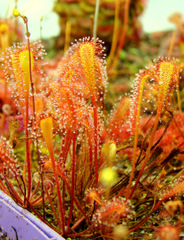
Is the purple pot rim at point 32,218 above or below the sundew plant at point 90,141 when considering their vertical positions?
below

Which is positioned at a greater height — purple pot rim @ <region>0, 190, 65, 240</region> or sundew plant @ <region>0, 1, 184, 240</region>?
sundew plant @ <region>0, 1, 184, 240</region>

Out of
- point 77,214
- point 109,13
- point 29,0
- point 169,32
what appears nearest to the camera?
point 77,214

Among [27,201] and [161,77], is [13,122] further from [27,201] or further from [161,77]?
[161,77]

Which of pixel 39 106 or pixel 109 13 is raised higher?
pixel 109 13

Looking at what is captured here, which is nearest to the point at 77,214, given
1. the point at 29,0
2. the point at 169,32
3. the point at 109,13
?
the point at 29,0

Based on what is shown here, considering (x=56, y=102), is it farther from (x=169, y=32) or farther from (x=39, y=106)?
(x=169, y=32)

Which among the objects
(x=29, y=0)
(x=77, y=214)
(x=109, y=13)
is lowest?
(x=77, y=214)

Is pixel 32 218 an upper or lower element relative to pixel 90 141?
lower

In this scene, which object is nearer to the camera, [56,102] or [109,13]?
[56,102]

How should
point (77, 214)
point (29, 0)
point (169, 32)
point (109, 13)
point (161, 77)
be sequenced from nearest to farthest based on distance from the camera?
point (161, 77) < point (77, 214) < point (29, 0) < point (109, 13) < point (169, 32)
